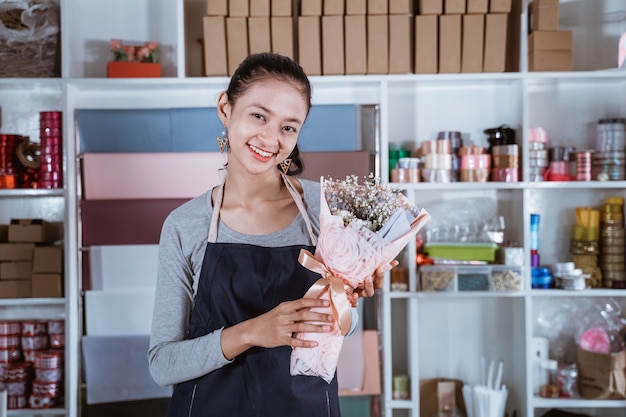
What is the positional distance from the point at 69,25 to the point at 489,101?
78.7 inches

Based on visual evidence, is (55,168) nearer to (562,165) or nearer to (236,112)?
(236,112)

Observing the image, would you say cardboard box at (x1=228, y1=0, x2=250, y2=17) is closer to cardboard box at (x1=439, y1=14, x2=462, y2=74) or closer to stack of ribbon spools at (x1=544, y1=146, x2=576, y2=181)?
cardboard box at (x1=439, y1=14, x2=462, y2=74)

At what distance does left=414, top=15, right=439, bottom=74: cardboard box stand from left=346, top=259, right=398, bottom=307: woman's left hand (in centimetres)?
189

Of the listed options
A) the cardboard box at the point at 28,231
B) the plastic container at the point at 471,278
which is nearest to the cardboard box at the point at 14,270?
the cardboard box at the point at 28,231

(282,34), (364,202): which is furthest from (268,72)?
(282,34)

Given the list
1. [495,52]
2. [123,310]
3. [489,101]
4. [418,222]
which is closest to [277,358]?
[418,222]

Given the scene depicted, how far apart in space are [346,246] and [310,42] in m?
1.94

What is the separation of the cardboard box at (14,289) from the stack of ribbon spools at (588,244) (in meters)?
2.50

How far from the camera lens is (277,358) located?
1.48 meters

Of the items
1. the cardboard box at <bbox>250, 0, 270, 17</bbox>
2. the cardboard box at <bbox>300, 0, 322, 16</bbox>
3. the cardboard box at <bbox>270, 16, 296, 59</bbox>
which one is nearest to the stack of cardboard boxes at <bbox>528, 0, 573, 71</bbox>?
the cardboard box at <bbox>300, 0, 322, 16</bbox>

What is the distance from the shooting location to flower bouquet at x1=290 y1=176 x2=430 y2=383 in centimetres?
135

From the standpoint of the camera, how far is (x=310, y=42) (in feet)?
10.2

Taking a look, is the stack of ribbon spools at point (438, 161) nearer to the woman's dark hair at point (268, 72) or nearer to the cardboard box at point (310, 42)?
the cardboard box at point (310, 42)

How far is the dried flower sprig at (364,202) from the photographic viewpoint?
1404mm
